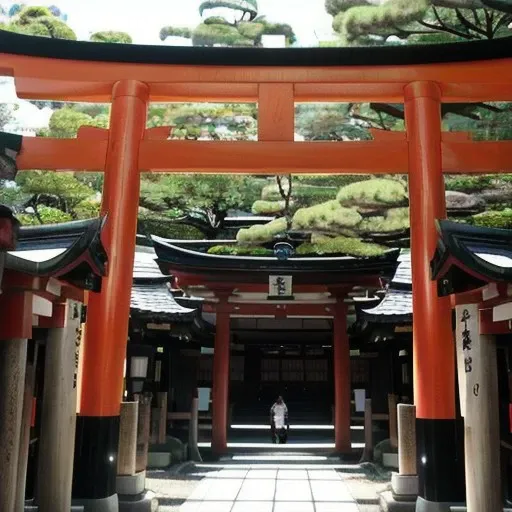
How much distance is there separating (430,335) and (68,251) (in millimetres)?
4142

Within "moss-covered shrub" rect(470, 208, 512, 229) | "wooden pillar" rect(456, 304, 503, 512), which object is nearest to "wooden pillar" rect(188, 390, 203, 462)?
"moss-covered shrub" rect(470, 208, 512, 229)

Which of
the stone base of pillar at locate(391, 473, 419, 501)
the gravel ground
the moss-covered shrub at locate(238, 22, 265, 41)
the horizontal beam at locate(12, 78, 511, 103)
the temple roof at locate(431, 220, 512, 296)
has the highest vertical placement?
the moss-covered shrub at locate(238, 22, 265, 41)

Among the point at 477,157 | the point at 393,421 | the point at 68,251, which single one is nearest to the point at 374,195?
the point at 477,157

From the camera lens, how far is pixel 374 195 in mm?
9195

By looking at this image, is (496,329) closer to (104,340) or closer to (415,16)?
(104,340)

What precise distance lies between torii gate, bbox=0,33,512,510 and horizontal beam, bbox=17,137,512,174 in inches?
0.5

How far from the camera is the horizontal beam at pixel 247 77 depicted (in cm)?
727

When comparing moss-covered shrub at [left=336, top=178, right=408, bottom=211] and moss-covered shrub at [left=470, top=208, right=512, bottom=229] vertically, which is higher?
moss-covered shrub at [left=470, top=208, right=512, bottom=229]

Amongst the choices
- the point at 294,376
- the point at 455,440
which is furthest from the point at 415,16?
the point at 294,376

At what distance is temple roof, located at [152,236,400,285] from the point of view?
39.5ft

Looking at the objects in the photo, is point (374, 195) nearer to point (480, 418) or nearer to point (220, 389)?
point (480, 418)

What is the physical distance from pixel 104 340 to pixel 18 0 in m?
18.7

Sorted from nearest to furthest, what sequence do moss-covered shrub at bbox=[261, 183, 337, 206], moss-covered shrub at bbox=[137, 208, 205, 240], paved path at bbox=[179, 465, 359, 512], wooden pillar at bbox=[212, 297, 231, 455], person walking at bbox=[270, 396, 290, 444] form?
paved path at bbox=[179, 465, 359, 512] < wooden pillar at bbox=[212, 297, 231, 455] < moss-covered shrub at bbox=[261, 183, 337, 206] < person walking at bbox=[270, 396, 290, 444] < moss-covered shrub at bbox=[137, 208, 205, 240]

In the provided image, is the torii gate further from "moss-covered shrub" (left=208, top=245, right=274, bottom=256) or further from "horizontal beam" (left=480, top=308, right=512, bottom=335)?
"moss-covered shrub" (left=208, top=245, right=274, bottom=256)
